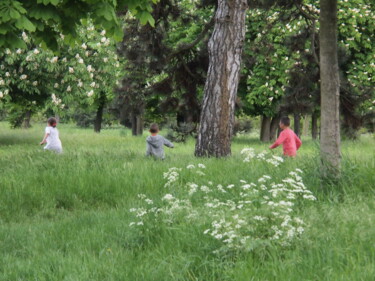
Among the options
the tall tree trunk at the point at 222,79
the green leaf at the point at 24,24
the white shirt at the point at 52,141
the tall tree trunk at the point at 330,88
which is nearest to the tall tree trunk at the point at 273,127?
the white shirt at the point at 52,141

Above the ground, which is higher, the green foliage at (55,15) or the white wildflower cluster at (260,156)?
the green foliage at (55,15)

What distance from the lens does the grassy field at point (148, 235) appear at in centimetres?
380

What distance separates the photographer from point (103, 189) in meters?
8.09

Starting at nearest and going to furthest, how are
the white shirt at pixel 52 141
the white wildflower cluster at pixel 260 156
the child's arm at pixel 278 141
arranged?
the white wildflower cluster at pixel 260 156, the child's arm at pixel 278 141, the white shirt at pixel 52 141

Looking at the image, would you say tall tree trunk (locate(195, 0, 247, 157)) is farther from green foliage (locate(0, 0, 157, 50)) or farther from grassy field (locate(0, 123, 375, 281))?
green foliage (locate(0, 0, 157, 50))

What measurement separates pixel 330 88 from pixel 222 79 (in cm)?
420

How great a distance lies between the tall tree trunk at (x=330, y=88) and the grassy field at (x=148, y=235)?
30 cm

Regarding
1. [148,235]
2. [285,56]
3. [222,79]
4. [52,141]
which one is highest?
[285,56]

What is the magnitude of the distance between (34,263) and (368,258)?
308 cm

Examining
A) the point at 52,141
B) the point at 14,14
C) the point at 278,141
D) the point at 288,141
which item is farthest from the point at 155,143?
the point at 14,14

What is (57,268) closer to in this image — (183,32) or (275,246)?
(275,246)

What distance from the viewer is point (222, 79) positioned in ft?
34.7

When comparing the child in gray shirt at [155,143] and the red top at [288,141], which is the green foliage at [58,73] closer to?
the child in gray shirt at [155,143]

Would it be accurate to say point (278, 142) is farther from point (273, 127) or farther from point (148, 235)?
point (273, 127)
